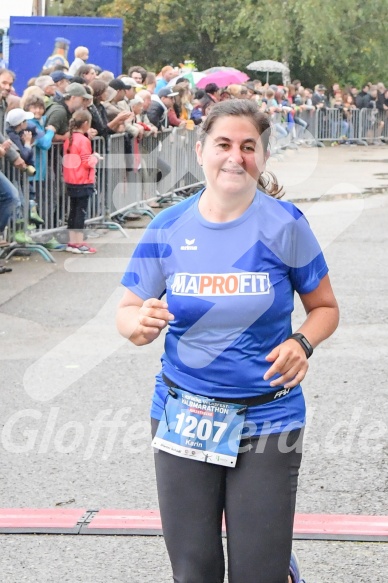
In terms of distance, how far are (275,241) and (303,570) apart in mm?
1665

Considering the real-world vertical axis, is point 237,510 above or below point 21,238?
above

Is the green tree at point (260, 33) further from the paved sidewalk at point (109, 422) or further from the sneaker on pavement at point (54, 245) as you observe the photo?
the paved sidewalk at point (109, 422)

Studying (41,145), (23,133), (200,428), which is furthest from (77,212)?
(200,428)

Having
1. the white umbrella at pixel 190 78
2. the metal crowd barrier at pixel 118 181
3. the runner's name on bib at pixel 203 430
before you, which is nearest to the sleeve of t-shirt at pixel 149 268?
the runner's name on bib at pixel 203 430

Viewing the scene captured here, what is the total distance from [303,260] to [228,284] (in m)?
0.27

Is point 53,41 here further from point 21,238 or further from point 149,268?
point 149,268

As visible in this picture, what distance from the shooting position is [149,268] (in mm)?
3578

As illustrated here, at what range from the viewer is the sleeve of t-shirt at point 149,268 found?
11.7 ft

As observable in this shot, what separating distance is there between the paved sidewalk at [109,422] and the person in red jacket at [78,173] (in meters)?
1.07

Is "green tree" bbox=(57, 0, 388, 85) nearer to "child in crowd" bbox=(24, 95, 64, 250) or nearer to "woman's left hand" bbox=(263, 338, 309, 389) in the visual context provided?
"child in crowd" bbox=(24, 95, 64, 250)

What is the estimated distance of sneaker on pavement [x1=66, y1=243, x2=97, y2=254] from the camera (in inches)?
517

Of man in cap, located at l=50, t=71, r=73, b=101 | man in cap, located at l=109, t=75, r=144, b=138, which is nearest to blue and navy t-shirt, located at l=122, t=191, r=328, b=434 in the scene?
man in cap, located at l=50, t=71, r=73, b=101

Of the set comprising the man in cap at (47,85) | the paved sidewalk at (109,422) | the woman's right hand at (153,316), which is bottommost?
the paved sidewalk at (109,422)

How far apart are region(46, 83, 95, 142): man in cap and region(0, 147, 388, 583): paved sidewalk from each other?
170 cm
